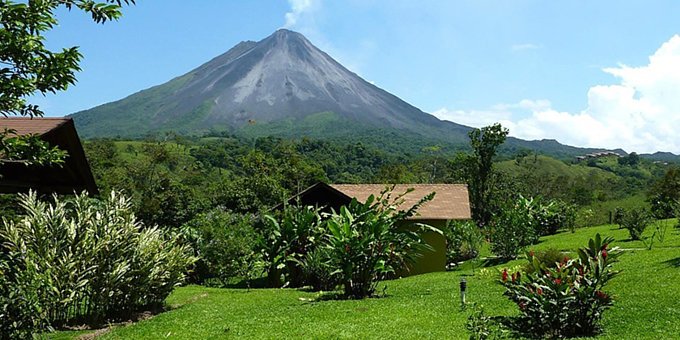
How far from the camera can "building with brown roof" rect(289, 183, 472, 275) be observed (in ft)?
79.8

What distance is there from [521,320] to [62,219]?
936 cm

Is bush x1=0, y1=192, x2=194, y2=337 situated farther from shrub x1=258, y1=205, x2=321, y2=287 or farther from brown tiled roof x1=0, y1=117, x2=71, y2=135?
shrub x1=258, y1=205, x2=321, y2=287

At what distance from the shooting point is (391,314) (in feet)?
36.9

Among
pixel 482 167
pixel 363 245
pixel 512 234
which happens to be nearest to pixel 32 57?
pixel 363 245

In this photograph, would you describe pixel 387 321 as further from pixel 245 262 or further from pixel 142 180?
pixel 142 180

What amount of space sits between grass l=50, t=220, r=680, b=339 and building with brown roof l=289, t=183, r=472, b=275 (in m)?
7.95

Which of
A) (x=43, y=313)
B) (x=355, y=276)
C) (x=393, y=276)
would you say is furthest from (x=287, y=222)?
(x=43, y=313)

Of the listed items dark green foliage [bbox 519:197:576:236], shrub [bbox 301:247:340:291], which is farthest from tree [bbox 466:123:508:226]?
shrub [bbox 301:247:340:291]

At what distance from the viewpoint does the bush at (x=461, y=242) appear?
26.7m

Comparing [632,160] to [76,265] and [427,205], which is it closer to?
[427,205]

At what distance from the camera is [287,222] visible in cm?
1844

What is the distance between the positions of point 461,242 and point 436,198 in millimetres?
2541

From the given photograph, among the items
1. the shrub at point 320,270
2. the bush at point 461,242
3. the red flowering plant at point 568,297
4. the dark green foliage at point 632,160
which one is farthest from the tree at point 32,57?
the dark green foliage at point 632,160

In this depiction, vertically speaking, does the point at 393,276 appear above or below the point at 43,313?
below
